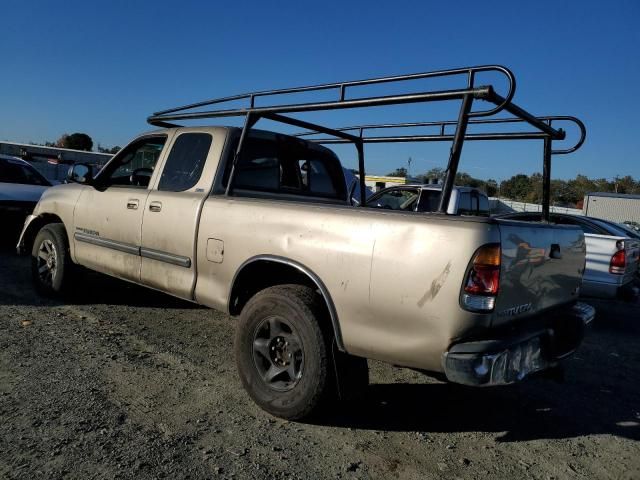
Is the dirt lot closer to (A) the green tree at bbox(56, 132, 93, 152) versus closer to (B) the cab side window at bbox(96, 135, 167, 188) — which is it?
(B) the cab side window at bbox(96, 135, 167, 188)

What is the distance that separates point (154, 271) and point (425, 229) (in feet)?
8.32

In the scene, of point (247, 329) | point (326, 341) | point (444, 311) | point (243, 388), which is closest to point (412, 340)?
point (444, 311)

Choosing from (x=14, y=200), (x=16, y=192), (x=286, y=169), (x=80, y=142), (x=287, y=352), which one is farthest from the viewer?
(x=80, y=142)

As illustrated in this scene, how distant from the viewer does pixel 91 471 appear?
8.26 feet

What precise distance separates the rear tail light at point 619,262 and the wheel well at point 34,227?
704cm

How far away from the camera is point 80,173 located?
17.0ft

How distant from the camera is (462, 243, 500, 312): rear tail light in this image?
2.54m

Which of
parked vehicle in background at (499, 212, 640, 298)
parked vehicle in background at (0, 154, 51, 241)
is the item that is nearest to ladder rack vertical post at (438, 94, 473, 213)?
parked vehicle in background at (499, 212, 640, 298)

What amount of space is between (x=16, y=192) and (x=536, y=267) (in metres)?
8.63

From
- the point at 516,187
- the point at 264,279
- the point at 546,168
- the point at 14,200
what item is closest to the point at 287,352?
the point at 264,279

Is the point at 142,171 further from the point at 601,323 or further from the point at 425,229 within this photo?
the point at 601,323

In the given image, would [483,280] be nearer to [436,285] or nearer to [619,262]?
[436,285]

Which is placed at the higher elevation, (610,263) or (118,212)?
(118,212)

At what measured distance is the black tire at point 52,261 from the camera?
530 centimetres
